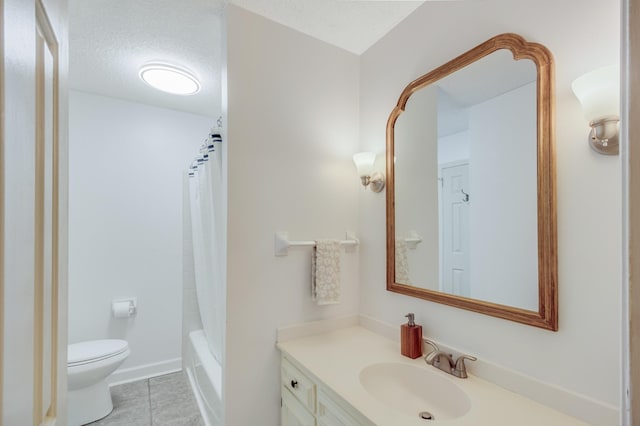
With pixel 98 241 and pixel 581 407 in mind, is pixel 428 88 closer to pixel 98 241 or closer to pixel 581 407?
pixel 581 407

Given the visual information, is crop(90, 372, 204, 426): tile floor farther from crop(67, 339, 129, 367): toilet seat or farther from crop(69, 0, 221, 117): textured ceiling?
crop(69, 0, 221, 117): textured ceiling

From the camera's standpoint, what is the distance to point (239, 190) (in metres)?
1.49

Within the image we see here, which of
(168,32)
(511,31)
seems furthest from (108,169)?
(511,31)

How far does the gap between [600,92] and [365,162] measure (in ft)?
3.28

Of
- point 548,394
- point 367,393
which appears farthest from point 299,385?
point 548,394

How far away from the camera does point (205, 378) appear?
196cm

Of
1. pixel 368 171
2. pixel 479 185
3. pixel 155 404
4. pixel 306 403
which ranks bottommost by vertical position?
pixel 155 404

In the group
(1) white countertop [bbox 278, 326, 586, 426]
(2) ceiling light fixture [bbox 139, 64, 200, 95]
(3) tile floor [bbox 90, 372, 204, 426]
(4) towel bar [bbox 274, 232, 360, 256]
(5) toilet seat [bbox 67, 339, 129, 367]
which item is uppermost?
(2) ceiling light fixture [bbox 139, 64, 200, 95]

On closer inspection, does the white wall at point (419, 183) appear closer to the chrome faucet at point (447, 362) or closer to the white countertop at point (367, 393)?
the chrome faucet at point (447, 362)

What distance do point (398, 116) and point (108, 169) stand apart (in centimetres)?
244

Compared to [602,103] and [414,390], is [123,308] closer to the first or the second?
[414,390]

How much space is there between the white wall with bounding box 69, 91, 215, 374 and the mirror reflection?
2.21 m

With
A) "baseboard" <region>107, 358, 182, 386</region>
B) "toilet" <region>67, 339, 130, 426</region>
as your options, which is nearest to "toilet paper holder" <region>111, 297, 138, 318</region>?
"toilet" <region>67, 339, 130, 426</region>

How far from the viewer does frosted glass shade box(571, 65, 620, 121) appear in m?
0.83
